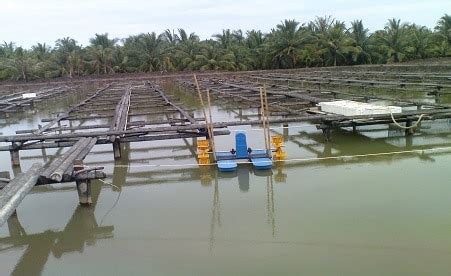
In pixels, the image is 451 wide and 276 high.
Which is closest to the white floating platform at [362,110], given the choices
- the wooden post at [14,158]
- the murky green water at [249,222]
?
the murky green water at [249,222]

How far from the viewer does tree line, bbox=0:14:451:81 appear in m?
29.3

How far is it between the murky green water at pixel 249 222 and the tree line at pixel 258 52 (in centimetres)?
2517

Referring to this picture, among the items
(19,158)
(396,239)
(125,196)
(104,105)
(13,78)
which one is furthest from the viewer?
(13,78)

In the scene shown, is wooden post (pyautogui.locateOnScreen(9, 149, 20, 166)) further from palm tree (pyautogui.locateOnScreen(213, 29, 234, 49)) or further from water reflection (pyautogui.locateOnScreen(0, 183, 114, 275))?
palm tree (pyautogui.locateOnScreen(213, 29, 234, 49))

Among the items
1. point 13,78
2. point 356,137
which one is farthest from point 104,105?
point 13,78

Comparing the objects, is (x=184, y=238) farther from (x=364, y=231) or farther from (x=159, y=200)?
(x=364, y=231)

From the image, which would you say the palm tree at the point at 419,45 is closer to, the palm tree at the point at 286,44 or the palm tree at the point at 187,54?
the palm tree at the point at 286,44

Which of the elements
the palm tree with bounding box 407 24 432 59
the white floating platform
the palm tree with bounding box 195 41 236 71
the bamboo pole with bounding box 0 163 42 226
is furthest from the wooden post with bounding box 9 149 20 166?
Result: the palm tree with bounding box 407 24 432 59

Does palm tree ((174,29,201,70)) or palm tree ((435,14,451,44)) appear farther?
palm tree ((174,29,201,70))

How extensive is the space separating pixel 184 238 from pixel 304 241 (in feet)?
2.94

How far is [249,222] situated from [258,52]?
2841 cm

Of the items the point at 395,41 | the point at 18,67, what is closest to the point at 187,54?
the point at 18,67

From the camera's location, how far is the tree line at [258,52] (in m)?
29.3

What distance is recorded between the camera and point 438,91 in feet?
33.9
